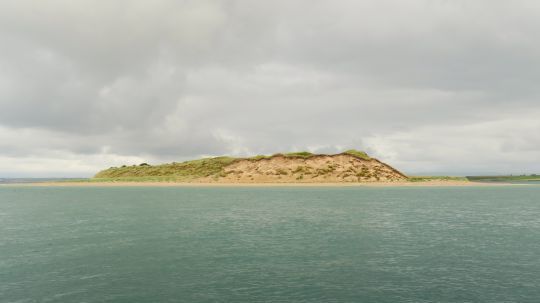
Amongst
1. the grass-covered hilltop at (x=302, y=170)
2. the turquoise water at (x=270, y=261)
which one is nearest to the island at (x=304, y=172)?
the grass-covered hilltop at (x=302, y=170)

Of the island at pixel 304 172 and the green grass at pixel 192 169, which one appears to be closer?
the island at pixel 304 172

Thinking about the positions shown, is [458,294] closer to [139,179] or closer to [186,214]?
[186,214]

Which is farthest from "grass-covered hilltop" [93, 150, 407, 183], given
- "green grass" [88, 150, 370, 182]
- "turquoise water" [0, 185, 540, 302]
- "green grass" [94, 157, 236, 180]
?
"turquoise water" [0, 185, 540, 302]

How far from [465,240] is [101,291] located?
2699cm

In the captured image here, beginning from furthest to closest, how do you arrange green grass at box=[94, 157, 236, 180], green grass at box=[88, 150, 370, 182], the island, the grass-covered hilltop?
green grass at box=[94, 157, 236, 180] → green grass at box=[88, 150, 370, 182] → the grass-covered hilltop → the island

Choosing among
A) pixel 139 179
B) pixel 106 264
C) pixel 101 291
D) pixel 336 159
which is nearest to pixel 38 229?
pixel 106 264

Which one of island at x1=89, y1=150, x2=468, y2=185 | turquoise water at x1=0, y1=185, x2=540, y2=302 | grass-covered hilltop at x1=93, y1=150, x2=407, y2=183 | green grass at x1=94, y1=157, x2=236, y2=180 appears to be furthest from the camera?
green grass at x1=94, y1=157, x2=236, y2=180

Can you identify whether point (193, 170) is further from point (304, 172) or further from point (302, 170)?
point (304, 172)

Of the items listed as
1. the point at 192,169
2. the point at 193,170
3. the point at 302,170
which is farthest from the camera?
the point at 192,169

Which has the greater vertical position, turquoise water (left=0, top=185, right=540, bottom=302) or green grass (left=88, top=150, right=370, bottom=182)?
green grass (left=88, top=150, right=370, bottom=182)

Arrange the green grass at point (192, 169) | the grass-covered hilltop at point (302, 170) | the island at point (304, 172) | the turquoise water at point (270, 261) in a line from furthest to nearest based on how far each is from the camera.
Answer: the green grass at point (192, 169)
the grass-covered hilltop at point (302, 170)
the island at point (304, 172)
the turquoise water at point (270, 261)

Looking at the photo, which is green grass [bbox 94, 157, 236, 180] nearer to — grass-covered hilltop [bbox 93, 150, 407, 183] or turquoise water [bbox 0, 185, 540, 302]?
grass-covered hilltop [bbox 93, 150, 407, 183]

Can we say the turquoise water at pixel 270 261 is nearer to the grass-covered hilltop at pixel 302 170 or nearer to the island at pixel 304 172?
the island at pixel 304 172

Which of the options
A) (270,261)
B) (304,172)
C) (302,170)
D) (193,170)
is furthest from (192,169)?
(270,261)
